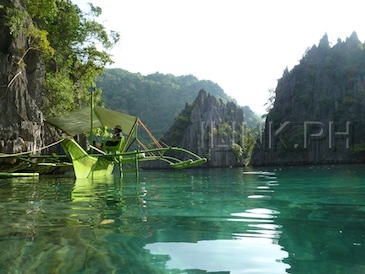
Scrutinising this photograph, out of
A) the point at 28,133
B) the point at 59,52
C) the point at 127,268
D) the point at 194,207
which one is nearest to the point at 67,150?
the point at 28,133

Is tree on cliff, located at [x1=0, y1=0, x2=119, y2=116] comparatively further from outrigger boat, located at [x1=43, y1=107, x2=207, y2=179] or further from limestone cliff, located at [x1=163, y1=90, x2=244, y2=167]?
limestone cliff, located at [x1=163, y1=90, x2=244, y2=167]

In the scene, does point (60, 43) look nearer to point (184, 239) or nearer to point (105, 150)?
point (105, 150)

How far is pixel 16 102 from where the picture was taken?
14.4 m

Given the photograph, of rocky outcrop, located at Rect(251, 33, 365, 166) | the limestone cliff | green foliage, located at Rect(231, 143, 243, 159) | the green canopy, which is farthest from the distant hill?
the green canopy

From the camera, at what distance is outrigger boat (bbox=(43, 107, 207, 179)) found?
34.3ft

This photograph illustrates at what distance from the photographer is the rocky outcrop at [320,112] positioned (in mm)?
53188

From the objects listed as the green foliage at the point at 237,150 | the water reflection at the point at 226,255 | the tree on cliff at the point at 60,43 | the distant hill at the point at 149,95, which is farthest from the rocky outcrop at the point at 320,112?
the water reflection at the point at 226,255

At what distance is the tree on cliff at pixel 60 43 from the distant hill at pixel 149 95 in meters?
50.9

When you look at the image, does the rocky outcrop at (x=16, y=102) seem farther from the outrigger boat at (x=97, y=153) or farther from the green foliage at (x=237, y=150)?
the green foliage at (x=237, y=150)

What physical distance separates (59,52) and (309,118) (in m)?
47.0

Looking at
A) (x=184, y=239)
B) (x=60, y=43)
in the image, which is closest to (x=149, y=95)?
(x=60, y=43)

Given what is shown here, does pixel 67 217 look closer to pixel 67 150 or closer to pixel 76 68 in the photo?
pixel 67 150

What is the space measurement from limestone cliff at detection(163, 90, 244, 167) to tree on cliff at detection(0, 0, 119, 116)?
3935 cm

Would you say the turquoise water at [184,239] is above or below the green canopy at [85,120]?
below
